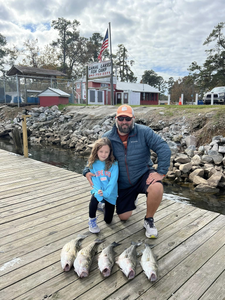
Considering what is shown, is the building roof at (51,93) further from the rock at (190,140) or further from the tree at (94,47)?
the tree at (94,47)

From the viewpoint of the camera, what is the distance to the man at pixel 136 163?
2.90m

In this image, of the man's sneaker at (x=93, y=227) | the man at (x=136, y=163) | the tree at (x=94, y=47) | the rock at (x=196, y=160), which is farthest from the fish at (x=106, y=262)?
the tree at (x=94, y=47)

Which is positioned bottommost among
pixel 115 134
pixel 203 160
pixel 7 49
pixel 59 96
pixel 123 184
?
pixel 203 160

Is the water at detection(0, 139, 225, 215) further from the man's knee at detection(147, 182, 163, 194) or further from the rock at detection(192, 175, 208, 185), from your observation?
the man's knee at detection(147, 182, 163, 194)

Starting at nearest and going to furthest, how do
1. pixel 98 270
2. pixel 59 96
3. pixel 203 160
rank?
1. pixel 98 270
2. pixel 203 160
3. pixel 59 96

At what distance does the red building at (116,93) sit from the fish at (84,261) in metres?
21.4

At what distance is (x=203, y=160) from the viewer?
8047 millimetres

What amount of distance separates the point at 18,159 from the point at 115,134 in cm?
474

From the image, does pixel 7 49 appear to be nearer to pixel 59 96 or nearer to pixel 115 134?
pixel 59 96

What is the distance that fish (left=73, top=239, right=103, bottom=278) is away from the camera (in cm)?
214

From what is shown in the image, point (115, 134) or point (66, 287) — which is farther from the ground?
point (115, 134)

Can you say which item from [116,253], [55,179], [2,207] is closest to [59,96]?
[55,179]

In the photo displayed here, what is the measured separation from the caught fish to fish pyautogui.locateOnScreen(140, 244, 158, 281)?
0.09 m

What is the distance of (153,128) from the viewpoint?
443 inches
